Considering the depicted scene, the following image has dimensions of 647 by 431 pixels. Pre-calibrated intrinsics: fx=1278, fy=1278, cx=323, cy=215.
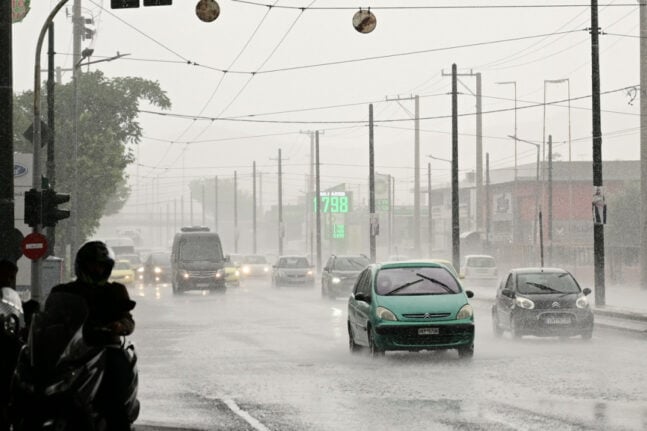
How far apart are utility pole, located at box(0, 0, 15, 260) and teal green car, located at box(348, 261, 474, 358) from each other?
7.35m

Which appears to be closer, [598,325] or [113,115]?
[598,325]

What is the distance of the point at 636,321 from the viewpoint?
32.0 m

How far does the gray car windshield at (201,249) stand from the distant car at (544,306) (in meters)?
28.4

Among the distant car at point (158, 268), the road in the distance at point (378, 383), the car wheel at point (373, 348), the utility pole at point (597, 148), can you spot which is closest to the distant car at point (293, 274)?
the distant car at point (158, 268)

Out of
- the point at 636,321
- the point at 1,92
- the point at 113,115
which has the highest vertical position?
the point at 113,115

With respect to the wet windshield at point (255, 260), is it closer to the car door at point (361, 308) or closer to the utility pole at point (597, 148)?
the utility pole at point (597, 148)

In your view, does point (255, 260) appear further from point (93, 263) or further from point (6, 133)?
point (93, 263)

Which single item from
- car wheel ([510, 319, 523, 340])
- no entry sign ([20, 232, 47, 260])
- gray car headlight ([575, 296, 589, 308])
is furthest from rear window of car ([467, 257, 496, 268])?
no entry sign ([20, 232, 47, 260])

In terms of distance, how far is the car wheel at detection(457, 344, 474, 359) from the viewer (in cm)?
2080

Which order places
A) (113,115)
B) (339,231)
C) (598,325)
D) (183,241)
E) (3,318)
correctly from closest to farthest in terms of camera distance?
(3,318), (598,325), (183,241), (113,115), (339,231)

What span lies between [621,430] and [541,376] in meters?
5.77

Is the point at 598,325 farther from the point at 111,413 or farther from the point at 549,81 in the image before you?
the point at 549,81

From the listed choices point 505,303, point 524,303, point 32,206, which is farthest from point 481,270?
point 32,206

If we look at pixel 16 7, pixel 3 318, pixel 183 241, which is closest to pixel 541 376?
pixel 3 318
